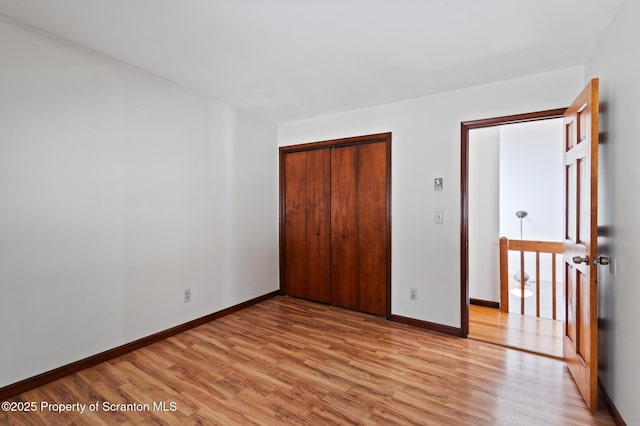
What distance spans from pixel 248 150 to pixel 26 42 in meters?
2.12

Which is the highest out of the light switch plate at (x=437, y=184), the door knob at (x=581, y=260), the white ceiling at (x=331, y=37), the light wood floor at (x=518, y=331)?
the white ceiling at (x=331, y=37)

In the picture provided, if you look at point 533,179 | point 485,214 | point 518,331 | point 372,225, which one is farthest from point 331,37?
point 533,179

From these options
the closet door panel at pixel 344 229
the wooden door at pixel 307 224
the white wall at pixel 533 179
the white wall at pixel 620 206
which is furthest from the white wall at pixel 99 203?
the white wall at pixel 533 179

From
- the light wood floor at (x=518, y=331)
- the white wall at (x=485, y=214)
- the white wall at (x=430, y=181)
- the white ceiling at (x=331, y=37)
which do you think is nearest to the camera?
the white ceiling at (x=331, y=37)

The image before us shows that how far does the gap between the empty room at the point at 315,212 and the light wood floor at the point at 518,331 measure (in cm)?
3

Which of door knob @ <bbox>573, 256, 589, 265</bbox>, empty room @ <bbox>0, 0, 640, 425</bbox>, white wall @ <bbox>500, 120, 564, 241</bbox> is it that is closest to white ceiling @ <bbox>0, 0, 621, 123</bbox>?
empty room @ <bbox>0, 0, 640, 425</bbox>

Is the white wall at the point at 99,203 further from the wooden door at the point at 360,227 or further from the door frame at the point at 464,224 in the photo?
the door frame at the point at 464,224

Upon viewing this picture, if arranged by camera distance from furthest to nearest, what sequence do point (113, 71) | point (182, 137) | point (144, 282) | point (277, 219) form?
1. point (277, 219)
2. point (182, 137)
3. point (144, 282)
4. point (113, 71)

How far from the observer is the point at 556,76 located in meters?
2.59

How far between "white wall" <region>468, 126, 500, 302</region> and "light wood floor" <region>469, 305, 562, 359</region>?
407 mm

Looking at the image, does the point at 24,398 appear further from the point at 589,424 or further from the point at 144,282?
the point at 589,424

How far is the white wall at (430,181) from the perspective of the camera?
2.90 m

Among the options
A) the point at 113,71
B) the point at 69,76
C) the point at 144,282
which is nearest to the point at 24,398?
the point at 144,282

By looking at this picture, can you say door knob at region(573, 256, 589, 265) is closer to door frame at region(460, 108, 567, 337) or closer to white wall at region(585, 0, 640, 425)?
white wall at region(585, 0, 640, 425)
